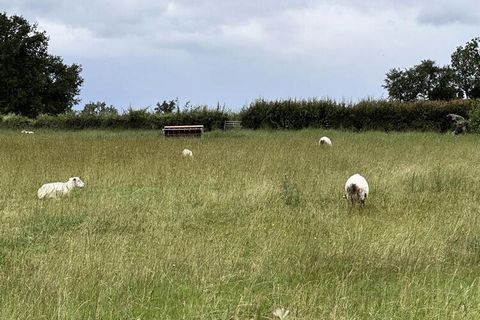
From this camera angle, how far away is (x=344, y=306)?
406 centimetres

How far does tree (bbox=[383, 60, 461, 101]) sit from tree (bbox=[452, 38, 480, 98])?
1.41 metres

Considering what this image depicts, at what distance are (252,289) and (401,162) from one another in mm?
10135

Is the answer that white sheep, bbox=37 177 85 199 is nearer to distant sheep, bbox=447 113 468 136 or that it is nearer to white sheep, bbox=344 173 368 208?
white sheep, bbox=344 173 368 208

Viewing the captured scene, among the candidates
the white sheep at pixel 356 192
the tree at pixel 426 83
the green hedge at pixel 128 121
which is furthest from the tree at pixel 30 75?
the white sheep at pixel 356 192

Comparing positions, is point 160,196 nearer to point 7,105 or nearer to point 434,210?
point 434,210

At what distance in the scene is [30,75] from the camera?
206ft

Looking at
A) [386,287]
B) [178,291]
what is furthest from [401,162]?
[178,291]

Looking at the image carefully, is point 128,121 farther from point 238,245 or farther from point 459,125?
point 238,245

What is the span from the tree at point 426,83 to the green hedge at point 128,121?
49.5 metres

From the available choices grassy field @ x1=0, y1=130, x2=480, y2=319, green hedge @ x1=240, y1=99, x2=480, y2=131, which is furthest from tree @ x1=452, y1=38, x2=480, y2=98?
grassy field @ x1=0, y1=130, x2=480, y2=319

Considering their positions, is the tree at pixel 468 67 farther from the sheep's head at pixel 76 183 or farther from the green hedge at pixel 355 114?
the sheep's head at pixel 76 183

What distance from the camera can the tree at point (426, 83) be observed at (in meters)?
75.5

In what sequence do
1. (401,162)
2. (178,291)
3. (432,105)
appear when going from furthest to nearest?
(432,105)
(401,162)
(178,291)

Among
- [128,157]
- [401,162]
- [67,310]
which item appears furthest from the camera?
[128,157]
